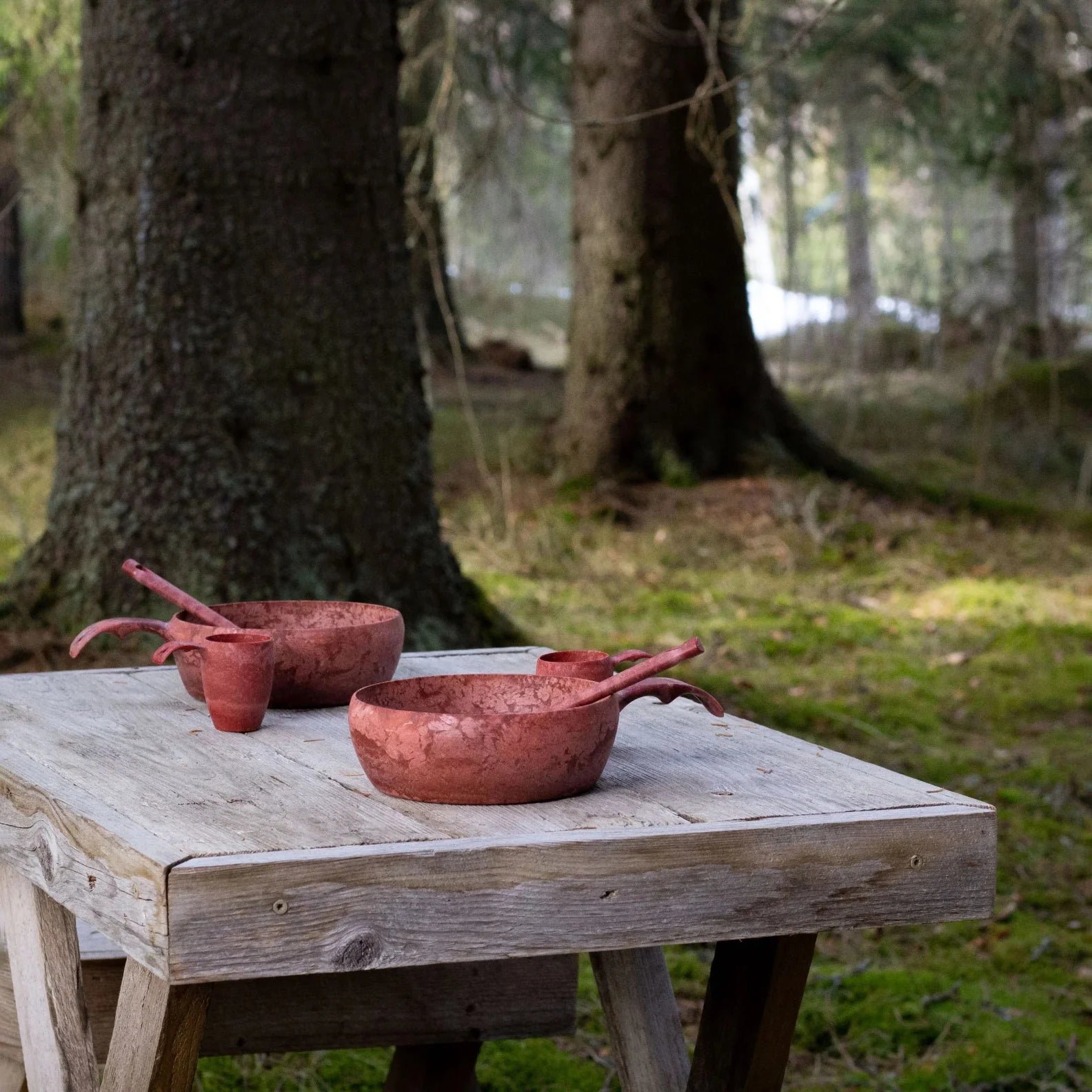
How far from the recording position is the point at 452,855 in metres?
1.55

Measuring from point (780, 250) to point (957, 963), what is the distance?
1188 inches

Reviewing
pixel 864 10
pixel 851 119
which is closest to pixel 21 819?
pixel 864 10

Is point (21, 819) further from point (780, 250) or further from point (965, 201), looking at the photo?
point (965, 201)

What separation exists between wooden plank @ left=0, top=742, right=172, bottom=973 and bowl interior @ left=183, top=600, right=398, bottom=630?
0.53m

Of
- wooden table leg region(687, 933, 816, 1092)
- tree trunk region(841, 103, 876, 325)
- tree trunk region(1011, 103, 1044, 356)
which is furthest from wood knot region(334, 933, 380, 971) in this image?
tree trunk region(841, 103, 876, 325)

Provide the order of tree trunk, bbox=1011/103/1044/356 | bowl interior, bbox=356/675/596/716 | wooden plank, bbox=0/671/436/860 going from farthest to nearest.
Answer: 1. tree trunk, bbox=1011/103/1044/356
2. bowl interior, bbox=356/675/596/716
3. wooden plank, bbox=0/671/436/860

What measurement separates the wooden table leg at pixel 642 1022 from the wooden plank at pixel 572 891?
0.55 meters

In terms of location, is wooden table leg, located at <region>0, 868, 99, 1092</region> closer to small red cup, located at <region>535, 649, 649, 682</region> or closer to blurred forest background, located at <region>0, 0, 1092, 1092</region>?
small red cup, located at <region>535, 649, 649, 682</region>

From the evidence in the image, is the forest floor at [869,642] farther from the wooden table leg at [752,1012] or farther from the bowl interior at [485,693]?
the bowl interior at [485,693]

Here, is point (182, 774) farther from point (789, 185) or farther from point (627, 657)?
point (789, 185)

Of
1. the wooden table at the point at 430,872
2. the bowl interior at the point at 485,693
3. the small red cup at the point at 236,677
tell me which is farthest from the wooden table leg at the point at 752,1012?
the small red cup at the point at 236,677

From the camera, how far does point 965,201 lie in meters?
38.3

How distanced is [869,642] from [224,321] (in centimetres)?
359

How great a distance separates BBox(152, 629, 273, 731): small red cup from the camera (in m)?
2.06
